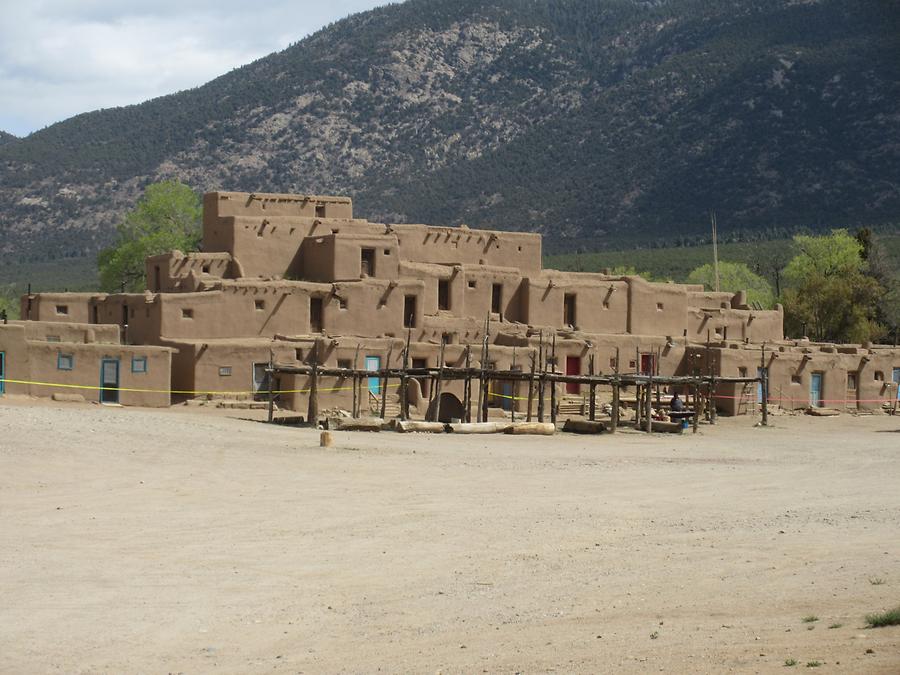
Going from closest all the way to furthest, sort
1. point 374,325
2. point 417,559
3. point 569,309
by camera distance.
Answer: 1. point 417,559
2. point 374,325
3. point 569,309

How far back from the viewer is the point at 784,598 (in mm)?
12422

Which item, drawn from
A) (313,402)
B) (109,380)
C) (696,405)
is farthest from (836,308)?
(109,380)

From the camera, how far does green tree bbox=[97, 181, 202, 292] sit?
5950 cm

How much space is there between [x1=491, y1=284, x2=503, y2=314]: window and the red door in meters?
3.22

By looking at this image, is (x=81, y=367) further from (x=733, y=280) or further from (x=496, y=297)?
(x=733, y=280)

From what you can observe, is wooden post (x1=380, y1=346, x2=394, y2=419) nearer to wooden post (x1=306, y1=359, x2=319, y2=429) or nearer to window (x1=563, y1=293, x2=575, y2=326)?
wooden post (x1=306, y1=359, x2=319, y2=429)

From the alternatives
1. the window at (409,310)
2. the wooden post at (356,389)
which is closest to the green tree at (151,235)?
the window at (409,310)

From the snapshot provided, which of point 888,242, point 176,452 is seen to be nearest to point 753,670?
point 176,452

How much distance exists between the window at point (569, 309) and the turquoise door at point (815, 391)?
28.4ft

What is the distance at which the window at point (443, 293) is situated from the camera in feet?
150

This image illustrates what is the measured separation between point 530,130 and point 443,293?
309ft

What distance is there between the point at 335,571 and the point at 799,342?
3945 centimetres

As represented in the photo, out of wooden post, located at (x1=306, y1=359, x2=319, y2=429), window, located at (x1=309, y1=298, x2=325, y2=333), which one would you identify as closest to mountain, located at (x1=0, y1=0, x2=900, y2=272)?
window, located at (x1=309, y1=298, x2=325, y2=333)

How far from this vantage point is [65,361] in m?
36.1
